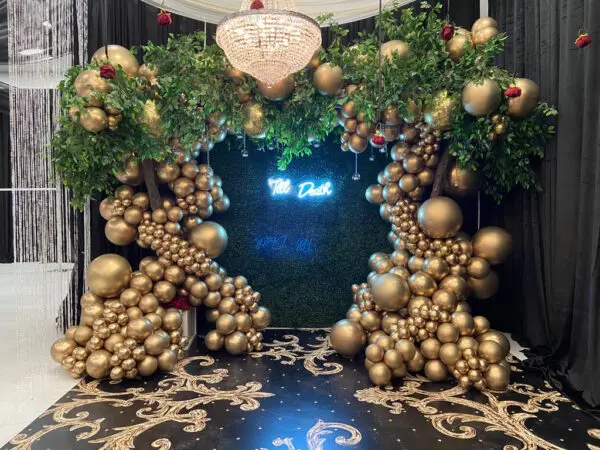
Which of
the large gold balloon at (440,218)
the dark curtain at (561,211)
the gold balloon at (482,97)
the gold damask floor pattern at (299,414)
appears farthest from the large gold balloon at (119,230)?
the dark curtain at (561,211)

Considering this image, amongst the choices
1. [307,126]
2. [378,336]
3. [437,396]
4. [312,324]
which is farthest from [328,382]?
[307,126]

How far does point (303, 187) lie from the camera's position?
15.8 ft

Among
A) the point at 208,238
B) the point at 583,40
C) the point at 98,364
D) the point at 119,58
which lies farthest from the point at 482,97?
the point at 98,364

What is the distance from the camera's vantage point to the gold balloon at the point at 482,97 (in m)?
3.38

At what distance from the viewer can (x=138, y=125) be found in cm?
365

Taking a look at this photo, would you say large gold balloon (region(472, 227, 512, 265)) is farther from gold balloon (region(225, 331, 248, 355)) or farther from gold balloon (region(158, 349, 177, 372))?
gold balloon (region(158, 349, 177, 372))

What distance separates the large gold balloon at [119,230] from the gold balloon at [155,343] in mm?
910

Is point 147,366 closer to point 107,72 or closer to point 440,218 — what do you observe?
point 107,72

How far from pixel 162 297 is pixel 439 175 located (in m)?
2.64

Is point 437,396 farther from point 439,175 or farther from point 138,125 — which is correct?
point 138,125

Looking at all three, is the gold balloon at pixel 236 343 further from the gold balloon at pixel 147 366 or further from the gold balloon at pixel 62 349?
the gold balloon at pixel 62 349

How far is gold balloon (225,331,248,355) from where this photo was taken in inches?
159

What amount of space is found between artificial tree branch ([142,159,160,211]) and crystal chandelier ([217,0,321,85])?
1540 mm

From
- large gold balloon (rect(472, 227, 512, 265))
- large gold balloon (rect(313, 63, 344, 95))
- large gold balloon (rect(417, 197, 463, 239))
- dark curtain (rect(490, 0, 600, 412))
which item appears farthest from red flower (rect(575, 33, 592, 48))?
large gold balloon (rect(313, 63, 344, 95))
